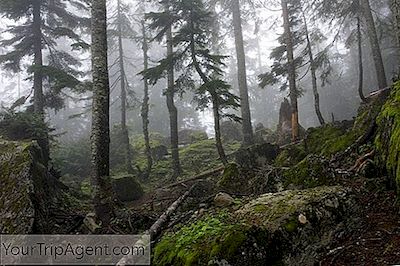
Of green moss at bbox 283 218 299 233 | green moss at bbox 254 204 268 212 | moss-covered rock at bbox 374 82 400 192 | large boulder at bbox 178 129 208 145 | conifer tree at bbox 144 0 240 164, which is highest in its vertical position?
conifer tree at bbox 144 0 240 164

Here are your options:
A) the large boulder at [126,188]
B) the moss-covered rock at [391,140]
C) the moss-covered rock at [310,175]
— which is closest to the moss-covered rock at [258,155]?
the large boulder at [126,188]

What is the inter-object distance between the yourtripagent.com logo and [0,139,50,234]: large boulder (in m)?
0.24

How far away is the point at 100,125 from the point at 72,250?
9.84 ft

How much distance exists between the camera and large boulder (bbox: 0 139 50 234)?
5.41m

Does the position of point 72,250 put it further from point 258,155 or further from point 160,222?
point 258,155

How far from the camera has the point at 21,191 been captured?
19.1 ft

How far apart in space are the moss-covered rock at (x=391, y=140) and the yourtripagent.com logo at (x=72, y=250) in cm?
381

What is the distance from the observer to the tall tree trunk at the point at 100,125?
6938 millimetres

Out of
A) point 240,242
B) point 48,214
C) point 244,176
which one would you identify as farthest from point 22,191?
point 244,176

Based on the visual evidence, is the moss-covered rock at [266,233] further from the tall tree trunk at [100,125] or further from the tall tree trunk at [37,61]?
the tall tree trunk at [37,61]

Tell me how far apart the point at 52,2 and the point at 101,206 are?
12315 millimetres

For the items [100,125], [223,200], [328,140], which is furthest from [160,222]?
[328,140]

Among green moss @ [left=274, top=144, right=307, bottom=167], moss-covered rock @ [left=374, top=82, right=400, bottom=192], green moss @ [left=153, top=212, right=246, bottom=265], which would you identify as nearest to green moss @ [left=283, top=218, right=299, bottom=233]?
green moss @ [left=153, top=212, right=246, bottom=265]

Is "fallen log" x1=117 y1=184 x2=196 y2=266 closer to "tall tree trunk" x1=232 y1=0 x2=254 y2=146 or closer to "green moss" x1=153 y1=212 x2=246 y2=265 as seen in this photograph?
"green moss" x1=153 y1=212 x2=246 y2=265
